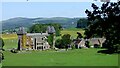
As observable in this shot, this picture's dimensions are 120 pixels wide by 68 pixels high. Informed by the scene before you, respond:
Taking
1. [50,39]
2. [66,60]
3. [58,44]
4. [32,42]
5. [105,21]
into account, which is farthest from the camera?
[50,39]

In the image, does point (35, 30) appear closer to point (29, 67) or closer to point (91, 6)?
point (29, 67)

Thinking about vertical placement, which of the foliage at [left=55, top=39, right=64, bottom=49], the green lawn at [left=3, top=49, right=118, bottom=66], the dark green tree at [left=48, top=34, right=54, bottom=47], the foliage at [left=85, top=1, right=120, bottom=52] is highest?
the foliage at [left=85, top=1, right=120, bottom=52]

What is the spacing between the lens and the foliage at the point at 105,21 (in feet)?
19.4

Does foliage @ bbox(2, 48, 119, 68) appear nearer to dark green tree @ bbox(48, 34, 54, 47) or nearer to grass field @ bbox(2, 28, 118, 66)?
grass field @ bbox(2, 28, 118, 66)

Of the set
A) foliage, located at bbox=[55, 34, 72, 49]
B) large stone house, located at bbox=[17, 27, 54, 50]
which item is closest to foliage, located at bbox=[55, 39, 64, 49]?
foliage, located at bbox=[55, 34, 72, 49]

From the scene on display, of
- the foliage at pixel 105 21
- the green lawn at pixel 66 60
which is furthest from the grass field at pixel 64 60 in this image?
the foliage at pixel 105 21

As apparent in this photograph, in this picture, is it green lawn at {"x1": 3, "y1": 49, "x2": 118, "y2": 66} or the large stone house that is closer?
green lawn at {"x1": 3, "y1": 49, "x2": 118, "y2": 66}

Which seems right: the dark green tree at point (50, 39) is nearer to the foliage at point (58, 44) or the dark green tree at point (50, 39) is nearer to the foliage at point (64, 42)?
the foliage at point (58, 44)

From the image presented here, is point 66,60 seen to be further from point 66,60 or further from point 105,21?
point 105,21

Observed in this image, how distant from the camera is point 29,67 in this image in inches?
1336

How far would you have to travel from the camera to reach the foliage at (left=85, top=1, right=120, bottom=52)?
19.4 feet

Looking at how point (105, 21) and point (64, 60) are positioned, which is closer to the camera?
point (105, 21)

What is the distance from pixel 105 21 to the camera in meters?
5.99

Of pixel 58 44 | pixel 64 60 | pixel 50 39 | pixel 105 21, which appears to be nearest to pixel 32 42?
pixel 50 39
